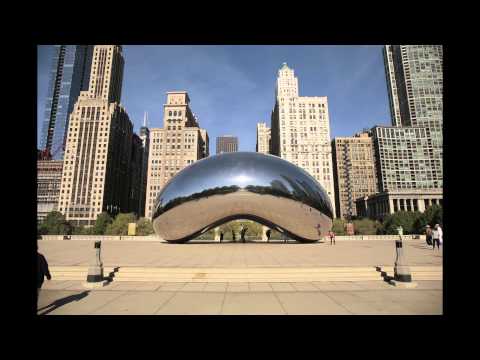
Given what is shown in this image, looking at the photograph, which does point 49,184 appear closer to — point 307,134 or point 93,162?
point 93,162

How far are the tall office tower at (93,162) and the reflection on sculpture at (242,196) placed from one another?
364 feet

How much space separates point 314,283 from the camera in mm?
6578

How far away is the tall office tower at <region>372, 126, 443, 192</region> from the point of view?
12362cm

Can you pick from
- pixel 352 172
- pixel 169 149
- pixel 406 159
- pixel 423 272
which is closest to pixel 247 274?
pixel 423 272

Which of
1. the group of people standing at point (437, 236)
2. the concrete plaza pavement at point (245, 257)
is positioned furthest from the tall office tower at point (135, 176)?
the group of people standing at point (437, 236)

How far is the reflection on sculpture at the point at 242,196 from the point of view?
12.5m

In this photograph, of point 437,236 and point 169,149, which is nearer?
point 437,236

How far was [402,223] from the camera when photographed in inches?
2630

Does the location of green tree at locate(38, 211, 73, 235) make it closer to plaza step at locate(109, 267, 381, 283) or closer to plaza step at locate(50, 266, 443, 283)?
plaza step at locate(50, 266, 443, 283)

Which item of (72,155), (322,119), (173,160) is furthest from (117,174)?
(322,119)

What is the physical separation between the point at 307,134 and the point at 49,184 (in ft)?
408
